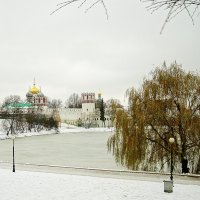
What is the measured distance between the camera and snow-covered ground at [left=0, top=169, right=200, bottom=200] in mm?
13695

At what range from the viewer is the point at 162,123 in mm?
21016

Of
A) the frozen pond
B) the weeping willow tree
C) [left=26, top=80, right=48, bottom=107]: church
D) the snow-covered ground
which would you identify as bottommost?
the frozen pond

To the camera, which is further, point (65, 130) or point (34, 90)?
point (34, 90)

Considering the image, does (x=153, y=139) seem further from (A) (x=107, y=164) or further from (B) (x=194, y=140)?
(A) (x=107, y=164)

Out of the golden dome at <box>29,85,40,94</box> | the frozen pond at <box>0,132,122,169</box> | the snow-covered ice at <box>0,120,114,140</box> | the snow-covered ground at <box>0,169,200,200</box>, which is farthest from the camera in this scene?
the golden dome at <box>29,85,40,94</box>

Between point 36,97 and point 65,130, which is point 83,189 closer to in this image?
point 65,130

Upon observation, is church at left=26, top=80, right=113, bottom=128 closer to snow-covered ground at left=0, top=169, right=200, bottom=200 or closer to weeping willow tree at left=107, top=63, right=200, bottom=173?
weeping willow tree at left=107, top=63, right=200, bottom=173

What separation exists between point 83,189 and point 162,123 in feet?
24.3

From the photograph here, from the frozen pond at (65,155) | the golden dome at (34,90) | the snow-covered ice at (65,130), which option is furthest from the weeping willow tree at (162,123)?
the golden dome at (34,90)

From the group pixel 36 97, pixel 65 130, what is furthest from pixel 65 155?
pixel 36 97

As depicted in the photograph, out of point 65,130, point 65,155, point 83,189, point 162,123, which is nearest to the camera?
point 83,189

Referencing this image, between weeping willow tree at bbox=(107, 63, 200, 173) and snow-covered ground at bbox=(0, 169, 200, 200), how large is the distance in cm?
401

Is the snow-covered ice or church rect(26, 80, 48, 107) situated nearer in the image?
the snow-covered ice

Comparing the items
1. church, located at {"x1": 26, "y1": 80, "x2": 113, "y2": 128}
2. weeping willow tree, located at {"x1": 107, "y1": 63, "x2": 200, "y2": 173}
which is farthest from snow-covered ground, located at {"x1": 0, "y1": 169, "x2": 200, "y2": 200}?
church, located at {"x1": 26, "y1": 80, "x2": 113, "y2": 128}
